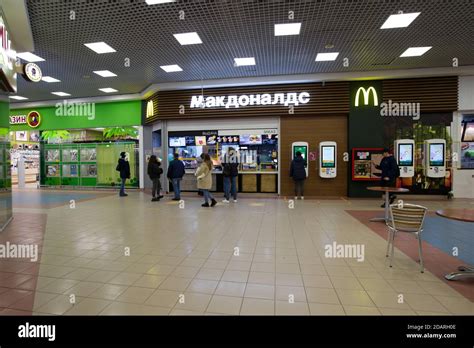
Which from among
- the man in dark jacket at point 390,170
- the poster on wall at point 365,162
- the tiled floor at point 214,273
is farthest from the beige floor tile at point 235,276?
the poster on wall at point 365,162

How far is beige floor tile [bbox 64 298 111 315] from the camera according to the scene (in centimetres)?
241

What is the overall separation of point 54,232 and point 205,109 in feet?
20.9

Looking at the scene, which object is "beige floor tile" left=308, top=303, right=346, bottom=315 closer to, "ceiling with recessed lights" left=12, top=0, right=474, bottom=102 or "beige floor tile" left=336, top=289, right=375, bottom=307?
"beige floor tile" left=336, top=289, right=375, bottom=307

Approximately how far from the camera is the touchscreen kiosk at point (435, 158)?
8.90 metres

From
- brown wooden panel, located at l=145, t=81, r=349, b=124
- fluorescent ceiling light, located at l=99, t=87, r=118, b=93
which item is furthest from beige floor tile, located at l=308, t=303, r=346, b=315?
fluorescent ceiling light, located at l=99, t=87, r=118, b=93

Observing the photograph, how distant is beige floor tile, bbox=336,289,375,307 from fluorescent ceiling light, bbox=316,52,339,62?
6.60 m

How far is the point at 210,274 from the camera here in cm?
322

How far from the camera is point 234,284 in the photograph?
116 inches

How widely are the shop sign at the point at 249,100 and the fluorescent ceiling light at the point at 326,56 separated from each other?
162cm

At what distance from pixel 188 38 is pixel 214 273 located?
5.54m
